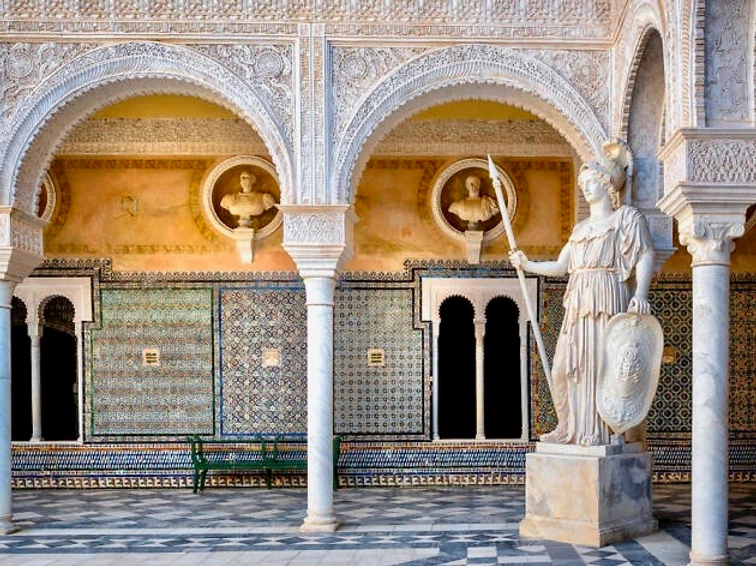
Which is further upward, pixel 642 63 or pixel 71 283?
pixel 642 63

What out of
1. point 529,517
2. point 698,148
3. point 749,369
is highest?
point 698,148

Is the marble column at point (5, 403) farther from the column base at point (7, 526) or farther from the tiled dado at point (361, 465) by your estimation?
the tiled dado at point (361, 465)

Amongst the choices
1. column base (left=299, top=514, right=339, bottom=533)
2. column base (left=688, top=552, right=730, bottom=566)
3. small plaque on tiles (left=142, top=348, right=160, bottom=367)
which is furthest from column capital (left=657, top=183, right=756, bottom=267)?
small plaque on tiles (left=142, top=348, right=160, bottom=367)

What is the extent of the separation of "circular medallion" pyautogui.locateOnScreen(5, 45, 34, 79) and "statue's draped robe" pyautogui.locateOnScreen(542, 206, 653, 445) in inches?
158

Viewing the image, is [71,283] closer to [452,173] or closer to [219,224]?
[219,224]

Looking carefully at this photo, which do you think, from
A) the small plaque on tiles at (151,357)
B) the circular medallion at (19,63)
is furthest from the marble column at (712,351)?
the small plaque on tiles at (151,357)

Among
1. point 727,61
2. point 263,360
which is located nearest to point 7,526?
point 263,360

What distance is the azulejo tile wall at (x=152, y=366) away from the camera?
8.94 metres

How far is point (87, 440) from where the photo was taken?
8914mm

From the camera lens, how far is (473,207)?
8.95m

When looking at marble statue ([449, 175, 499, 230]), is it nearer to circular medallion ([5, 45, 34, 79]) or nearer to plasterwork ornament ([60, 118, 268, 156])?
plasterwork ornament ([60, 118, 268, 156])

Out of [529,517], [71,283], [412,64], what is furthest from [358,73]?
[71,283]

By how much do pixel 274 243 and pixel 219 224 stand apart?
21.8 inches

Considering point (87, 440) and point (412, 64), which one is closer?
point (412, 64)
